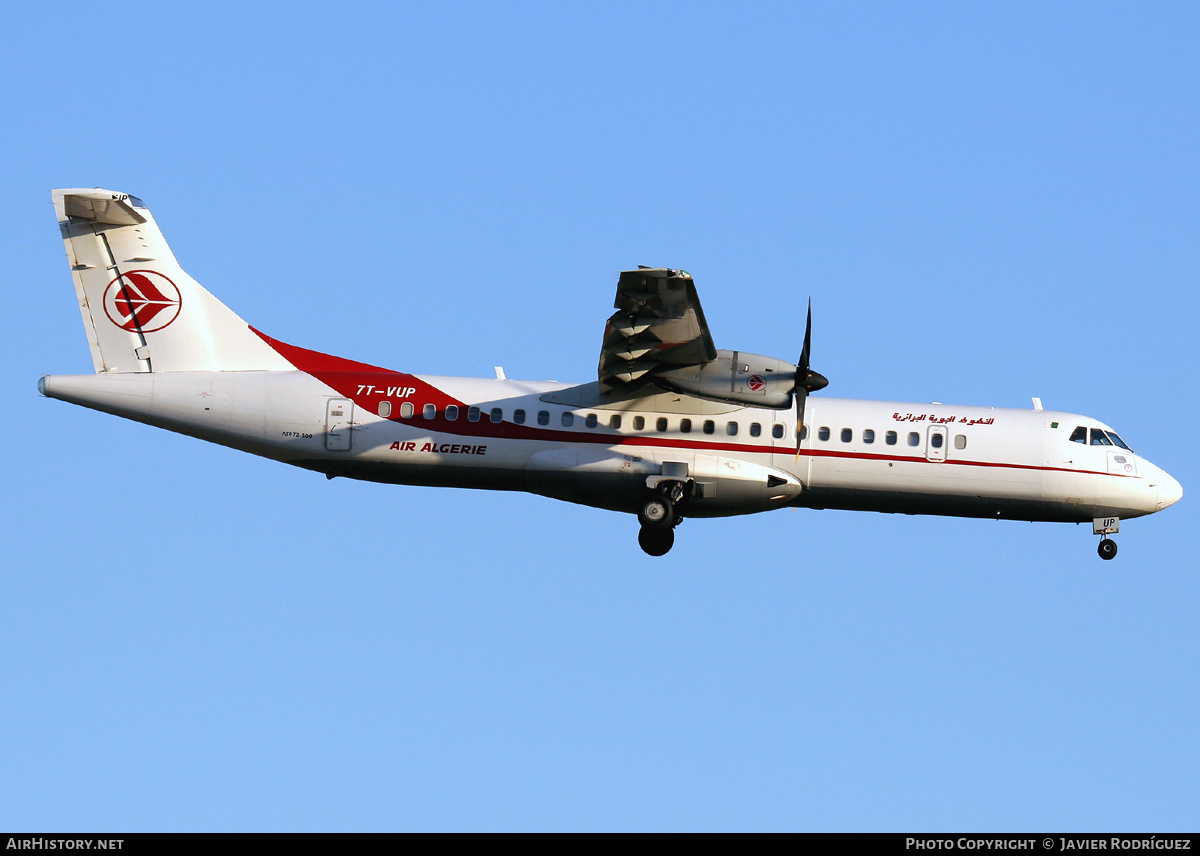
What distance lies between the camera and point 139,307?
2544 cm

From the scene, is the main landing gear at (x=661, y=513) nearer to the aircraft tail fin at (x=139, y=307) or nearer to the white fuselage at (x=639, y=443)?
the white fuselage at (x=639, y=443)

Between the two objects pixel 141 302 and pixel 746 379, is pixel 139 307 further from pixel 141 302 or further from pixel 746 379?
pixel 746 379

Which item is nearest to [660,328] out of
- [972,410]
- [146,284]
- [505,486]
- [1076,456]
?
[505,486]

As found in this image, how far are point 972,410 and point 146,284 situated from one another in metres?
15.7

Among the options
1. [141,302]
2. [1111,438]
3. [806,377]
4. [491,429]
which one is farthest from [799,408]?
[141,302]

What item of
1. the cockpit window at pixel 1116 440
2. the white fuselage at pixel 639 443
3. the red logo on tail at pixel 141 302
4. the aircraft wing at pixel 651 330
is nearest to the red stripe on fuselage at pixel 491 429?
the white fuselage at pixel 639 443

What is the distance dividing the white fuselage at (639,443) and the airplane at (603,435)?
0.08 ft

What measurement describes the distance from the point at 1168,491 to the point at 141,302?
19.4 m

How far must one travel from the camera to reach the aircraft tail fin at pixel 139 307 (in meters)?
25.2

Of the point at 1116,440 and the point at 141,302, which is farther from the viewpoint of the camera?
the point at 141,302

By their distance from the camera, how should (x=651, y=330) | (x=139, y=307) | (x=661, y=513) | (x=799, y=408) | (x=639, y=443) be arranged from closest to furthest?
(x=651, y=330), (x=799, y=408), (x=661, y=513), (x=639, y=443), (x=139, y=307)

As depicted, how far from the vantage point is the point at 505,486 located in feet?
81.5
